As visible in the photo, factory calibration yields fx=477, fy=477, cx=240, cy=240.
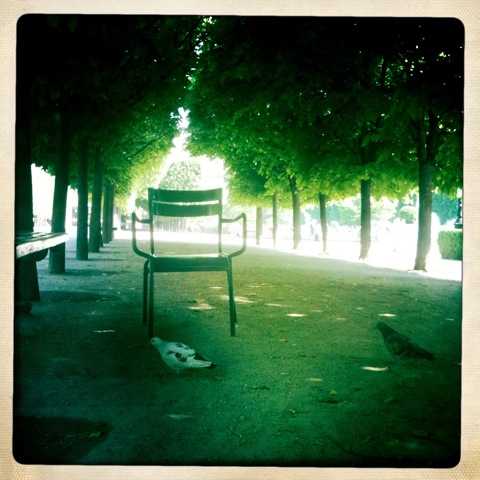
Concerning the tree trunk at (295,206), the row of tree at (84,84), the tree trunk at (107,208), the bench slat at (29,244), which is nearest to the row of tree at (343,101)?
the row of tree at (84,84)

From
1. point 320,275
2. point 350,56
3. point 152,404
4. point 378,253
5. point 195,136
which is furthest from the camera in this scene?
point 378,253

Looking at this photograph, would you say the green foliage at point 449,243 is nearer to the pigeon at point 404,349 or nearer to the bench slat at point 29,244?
the pigeon at point 404,349

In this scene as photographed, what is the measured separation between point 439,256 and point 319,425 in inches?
599

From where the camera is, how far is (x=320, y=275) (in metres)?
9.24

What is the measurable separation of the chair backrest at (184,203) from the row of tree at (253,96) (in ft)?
4.03

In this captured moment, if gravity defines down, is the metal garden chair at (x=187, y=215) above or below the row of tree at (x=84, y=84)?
below

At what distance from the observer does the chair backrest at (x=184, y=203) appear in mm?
4301

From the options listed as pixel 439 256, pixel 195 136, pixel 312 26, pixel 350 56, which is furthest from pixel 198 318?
pixel 439 256

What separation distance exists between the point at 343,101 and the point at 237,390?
682 cm

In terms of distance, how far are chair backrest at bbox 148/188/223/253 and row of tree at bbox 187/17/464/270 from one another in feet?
7.98

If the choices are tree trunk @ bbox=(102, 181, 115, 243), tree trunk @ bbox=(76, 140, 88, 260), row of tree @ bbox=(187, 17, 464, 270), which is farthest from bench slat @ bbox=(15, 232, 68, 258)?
tree trunk @ bbox=(102, 181, 115, 243)

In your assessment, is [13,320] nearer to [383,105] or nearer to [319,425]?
[319,425]

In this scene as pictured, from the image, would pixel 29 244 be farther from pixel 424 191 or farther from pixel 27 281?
pixel 424 191

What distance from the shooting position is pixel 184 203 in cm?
441
